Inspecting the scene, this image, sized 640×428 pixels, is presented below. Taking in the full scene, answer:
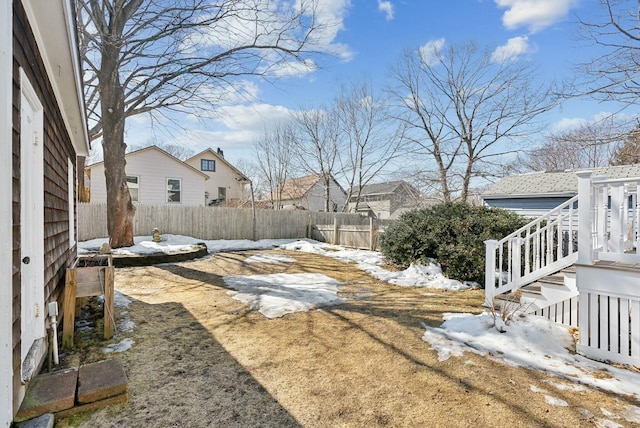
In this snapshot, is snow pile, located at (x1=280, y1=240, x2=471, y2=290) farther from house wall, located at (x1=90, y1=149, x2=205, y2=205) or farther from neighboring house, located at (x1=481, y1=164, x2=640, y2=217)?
house wall, located at (x1=90, y1=149, x2=205, y2=205)

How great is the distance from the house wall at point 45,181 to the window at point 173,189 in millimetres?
12832

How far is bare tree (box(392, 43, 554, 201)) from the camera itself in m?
15.8

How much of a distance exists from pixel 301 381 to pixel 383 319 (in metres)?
1.85

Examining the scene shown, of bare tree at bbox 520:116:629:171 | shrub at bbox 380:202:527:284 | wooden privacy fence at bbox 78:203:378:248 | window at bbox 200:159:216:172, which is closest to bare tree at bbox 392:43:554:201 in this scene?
bare tree at bbox 520:116:629:171

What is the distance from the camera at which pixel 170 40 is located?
8312 millimetres

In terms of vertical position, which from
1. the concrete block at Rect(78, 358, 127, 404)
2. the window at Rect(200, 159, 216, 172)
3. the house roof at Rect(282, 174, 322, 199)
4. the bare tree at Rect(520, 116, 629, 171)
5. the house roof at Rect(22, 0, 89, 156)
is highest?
the window at Rect(200, 159, 216, 172)

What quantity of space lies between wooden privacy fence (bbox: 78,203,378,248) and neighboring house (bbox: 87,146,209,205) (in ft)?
16.5

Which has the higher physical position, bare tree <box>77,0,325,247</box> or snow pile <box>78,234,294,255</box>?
bare tree <box>77,0,325,247</box>

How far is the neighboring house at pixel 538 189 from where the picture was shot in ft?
39.2

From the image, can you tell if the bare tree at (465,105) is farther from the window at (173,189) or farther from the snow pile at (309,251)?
the window at (173,189)

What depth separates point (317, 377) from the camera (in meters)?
2.90

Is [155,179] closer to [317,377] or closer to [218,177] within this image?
[218,177]
